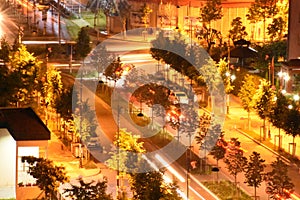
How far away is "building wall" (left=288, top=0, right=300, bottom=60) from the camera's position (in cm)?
4444

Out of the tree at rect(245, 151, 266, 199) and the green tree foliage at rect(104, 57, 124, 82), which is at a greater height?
the green tree foliage at rect(104, 57, 124, 82)

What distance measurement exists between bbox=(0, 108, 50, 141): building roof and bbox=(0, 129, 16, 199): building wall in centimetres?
20

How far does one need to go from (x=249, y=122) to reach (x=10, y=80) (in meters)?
9.02

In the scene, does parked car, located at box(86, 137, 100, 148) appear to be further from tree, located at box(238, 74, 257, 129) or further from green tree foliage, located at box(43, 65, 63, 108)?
tree, located at box(238, 74, 257, 129)

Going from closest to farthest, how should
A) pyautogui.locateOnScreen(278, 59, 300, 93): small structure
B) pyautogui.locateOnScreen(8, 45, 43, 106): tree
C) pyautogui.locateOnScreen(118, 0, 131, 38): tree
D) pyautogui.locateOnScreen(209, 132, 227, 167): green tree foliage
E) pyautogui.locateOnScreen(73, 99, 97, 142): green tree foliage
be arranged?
pyautogui.locateOnScreen(209, 132, 227, 167): green tree foliage < pyautogui.locateOnScreen(73, 99, 97, 142): green tree foliage < pyautogui.locateOnScreen(8, 45, 43, 106): tree < pyautogui.locateOnScreen(278, 59, 300, 93): small structure < pyautogui.locateOnScreen(118, 0, 131, 38): tree

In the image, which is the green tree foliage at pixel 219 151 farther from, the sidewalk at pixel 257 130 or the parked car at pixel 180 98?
the parked car at pixel 180 98

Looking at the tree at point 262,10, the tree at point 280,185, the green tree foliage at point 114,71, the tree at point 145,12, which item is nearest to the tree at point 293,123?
the tree at point 280,185

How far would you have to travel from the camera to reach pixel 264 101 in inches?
1230

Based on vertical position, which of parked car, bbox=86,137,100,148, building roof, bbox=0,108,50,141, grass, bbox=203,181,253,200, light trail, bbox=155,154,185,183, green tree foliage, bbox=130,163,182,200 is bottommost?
grass, bbox=203,181,253,200

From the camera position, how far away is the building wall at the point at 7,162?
2364 cm

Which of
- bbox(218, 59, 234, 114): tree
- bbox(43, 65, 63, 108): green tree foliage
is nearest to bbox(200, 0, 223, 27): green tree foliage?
bbox(218, 59, 234, 114): tree

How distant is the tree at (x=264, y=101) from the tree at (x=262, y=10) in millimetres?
24786

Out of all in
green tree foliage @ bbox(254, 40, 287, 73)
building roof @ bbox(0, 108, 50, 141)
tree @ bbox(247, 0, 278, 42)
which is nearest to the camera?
building roof @ bbox(0, 108, 50, 141)

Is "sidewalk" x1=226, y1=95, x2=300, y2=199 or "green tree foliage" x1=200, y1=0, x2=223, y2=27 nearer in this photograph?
"sidewalk" x1=226, y1=95, x2=300, y2=199
